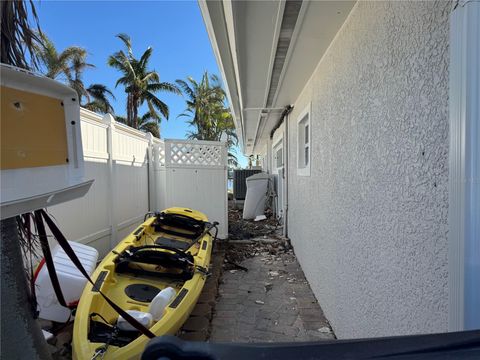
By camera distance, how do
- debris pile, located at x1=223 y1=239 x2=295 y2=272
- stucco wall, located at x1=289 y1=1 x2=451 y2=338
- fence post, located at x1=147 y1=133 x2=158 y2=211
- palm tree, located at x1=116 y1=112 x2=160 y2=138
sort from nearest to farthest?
stucco wall, located at x1=289 y1=1 x2=451 y2=338, debris pile, located at x1=223 y1=239 x2=295 y2=272, fence post, located at x1=147 y1=133 x2=158 y2=211, palm tree, located at x1=116 y1=112 x2=160 y2=138

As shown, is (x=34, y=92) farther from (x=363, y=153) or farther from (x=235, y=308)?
(x=235, y=308)

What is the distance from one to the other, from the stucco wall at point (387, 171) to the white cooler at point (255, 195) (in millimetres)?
6824

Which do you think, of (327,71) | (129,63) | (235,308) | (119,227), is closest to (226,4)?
(327,71)

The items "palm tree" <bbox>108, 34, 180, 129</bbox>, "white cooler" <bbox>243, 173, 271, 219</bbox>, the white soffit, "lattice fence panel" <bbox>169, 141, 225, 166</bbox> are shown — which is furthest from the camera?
"palm tree" <bbox>108, 34, 180, 129</bbox>

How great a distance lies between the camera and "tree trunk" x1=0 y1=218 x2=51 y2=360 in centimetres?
165

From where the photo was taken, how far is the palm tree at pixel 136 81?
21.1 meters

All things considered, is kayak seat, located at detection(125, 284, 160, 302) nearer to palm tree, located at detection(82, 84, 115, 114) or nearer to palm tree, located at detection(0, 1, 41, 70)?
palm tree, located at detection(0, 1, 41, 70)

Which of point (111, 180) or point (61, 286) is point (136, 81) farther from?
point (61, 286)

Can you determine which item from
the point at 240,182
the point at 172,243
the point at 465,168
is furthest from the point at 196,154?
the point at 240,182

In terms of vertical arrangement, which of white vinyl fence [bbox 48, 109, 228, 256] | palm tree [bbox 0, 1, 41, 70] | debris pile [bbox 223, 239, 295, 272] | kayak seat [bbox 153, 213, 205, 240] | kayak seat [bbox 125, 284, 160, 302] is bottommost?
debris pile [bbox 223, 239, 295, 272]

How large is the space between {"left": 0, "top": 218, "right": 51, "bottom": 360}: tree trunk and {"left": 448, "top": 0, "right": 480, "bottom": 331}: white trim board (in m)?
2.13

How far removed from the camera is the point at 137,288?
330 centimetres

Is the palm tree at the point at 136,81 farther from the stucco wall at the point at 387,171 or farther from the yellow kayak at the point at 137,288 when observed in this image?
the stucco wall at the point at 387,171

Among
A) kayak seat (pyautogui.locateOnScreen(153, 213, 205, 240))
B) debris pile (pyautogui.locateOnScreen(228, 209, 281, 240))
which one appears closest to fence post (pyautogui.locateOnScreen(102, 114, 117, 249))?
kayak seat (pyautogui.locateOnScreen(153, 213, 205, 240))
